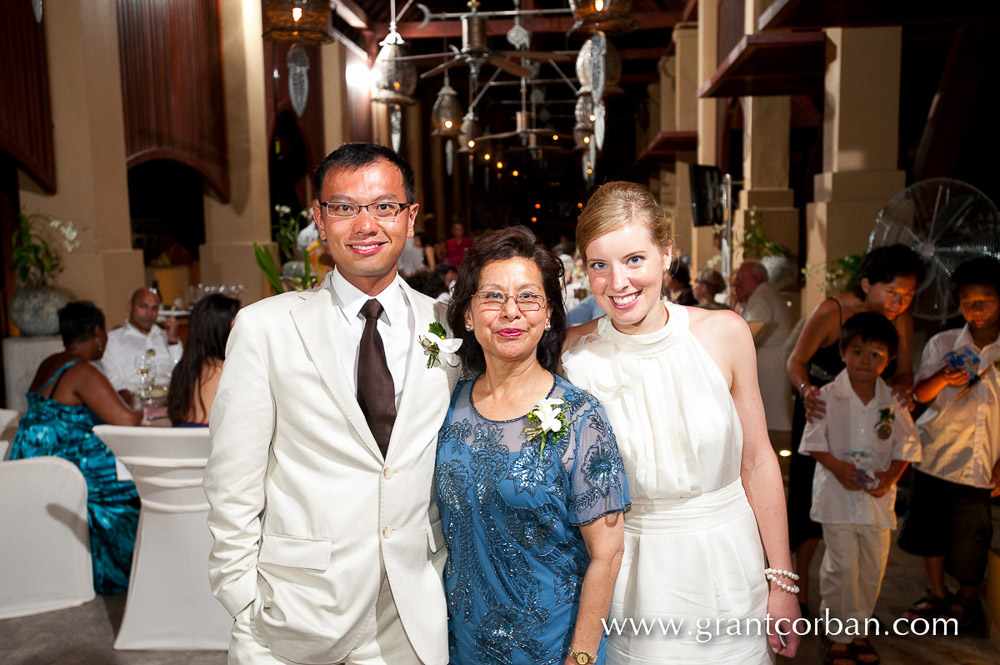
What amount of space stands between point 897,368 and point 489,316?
2313mm

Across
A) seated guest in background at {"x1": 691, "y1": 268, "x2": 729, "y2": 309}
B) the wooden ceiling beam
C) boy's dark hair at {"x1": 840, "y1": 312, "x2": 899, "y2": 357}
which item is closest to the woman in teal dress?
boy's dark hair at {"x1": 840, "y1": 312, "x2": 899, "y2": 357}

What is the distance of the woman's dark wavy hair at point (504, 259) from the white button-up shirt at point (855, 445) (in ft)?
5.35

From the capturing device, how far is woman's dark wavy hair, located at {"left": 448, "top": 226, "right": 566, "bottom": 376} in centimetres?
178

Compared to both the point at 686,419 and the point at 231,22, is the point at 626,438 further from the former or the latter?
the point at 231,22

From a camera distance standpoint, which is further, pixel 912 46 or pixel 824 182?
pixel 912 46

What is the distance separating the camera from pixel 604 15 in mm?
4793

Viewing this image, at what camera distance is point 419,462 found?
1.75 meters

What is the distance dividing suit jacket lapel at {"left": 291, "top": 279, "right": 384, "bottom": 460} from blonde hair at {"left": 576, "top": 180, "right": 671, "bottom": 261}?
58 centimetres

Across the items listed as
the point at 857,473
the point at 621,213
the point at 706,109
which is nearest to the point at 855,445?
the point at 857,473

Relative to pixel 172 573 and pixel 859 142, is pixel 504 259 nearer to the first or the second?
pixel 172 573

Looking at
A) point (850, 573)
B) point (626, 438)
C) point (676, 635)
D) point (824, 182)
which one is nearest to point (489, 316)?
point (626, 438)

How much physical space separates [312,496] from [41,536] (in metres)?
2.55

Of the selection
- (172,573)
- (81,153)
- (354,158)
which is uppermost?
(81,153)

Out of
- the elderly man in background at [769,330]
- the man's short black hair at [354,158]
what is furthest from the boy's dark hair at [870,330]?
the elderly man in background at [769,330]
